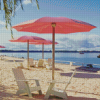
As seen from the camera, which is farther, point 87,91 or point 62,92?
point 87,91

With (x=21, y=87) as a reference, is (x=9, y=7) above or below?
above

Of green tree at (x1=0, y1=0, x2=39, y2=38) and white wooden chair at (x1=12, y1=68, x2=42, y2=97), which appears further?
white wooden chair at (x1=12, y1=68, x2=42, y2=97)

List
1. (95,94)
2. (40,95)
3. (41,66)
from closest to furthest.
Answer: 1. (40,95)
2. (95,94)
3. (41,66)

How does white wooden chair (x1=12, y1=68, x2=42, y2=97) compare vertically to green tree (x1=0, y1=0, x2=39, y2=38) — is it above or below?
below

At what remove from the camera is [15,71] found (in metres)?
4.32

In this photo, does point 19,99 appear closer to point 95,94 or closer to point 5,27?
point 5,27

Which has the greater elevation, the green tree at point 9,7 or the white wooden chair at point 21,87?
the green tree at point 9,7

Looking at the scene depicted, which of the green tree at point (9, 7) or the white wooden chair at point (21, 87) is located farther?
the white wooden chair at point (21, 87)

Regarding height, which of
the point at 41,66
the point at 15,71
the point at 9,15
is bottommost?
the point at 41,66

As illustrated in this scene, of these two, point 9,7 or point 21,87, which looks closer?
point 9,7

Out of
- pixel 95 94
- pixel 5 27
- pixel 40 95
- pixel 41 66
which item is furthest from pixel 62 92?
pixel 41 66

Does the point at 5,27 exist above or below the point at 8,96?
above

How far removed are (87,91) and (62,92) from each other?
4.18ft

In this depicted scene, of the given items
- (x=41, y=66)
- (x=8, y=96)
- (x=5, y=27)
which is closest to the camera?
(x=5, y=27)
